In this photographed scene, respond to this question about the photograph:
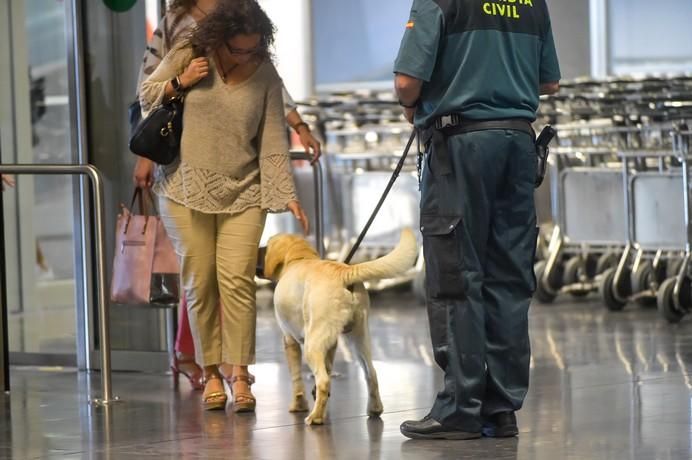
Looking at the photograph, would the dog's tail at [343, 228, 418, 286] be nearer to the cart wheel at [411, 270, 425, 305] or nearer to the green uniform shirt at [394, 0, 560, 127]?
the green uniform shirt at [394, 0, 560, 127]

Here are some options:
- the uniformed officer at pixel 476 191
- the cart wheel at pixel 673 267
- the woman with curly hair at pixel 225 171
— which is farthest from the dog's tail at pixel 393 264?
the cart wheel at pixel 673 267

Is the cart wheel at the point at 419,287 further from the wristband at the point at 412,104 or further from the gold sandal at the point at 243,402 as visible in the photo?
the wristband at the point at 412,104

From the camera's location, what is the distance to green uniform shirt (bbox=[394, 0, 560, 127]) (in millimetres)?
Answer: 4484

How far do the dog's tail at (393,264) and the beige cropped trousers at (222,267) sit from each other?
2.30 feet

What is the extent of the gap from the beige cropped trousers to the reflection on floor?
29 cm

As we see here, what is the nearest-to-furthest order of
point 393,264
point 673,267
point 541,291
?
point 393,264
point 673,267
point 541,291

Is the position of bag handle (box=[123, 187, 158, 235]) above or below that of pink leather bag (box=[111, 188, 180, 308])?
above

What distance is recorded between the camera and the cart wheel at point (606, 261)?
33.9 feet

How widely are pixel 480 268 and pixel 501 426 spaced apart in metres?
0.52

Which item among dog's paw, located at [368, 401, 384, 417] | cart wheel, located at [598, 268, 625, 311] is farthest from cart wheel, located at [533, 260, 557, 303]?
dog's paw, located at [368, 401, 384, 417]

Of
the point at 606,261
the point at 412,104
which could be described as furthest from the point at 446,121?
the point at 606,261

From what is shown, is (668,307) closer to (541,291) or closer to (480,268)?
(541,291)

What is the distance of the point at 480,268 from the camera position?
461 centimetres

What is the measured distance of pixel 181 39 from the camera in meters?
5.56
